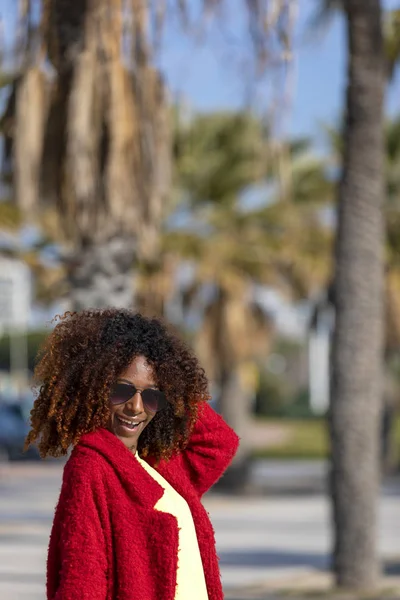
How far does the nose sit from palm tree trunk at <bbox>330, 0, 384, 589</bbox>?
7.25 meters

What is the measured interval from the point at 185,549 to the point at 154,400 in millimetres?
343

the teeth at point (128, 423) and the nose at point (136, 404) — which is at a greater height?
the nose at point (136, 404)

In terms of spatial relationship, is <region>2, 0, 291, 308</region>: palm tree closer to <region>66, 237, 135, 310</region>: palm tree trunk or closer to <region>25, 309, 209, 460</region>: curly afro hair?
<region>66, 237, 135, 310</region>: palm tree trunk

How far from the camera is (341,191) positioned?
34.2 feet

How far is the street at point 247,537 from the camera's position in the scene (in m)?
11.0

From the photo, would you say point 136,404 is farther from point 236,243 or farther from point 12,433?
point 12,433

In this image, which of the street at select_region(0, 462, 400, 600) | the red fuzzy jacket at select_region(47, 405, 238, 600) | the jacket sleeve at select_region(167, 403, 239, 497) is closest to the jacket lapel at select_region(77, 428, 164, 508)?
the red fuzzy jacket at select_region(47, 405, 238, 600)

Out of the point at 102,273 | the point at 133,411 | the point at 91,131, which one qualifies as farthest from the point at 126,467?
the point at 102,273

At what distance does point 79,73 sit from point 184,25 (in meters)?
2.21


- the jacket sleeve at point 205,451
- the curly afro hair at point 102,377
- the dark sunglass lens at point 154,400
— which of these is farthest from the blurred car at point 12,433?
the dark sunglass lens at point 154,400

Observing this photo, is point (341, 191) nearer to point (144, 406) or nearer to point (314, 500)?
point (144, 406)

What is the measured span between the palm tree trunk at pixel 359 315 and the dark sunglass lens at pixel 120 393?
726 centimetres

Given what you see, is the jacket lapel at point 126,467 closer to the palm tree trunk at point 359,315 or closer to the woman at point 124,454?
the woman at point 124,454

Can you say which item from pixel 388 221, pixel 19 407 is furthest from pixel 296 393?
pixel 388 221
